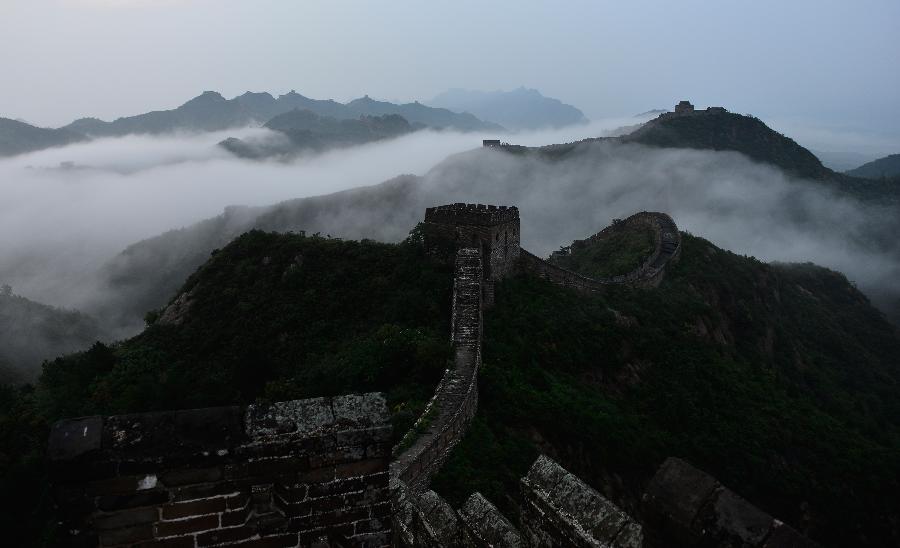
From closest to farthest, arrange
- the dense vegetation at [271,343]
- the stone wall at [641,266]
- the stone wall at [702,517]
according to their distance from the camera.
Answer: the stone wall at [702,517]
the dense vegetation at [271,343]
the stone wall at [641,266]

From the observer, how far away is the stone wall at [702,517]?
10.3 ft

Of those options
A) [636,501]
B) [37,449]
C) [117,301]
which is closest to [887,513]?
[636,501]

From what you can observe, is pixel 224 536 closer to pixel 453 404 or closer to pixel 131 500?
pixel 131 500

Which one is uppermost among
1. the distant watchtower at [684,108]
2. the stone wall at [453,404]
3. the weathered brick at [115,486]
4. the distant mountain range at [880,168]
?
the distant watchtower at [684,108]

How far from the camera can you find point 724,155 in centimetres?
8375

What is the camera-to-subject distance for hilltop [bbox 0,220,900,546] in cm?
1441

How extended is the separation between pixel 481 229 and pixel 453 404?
30.2ft

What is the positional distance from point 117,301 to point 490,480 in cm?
6435

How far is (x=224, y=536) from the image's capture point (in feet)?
13.1

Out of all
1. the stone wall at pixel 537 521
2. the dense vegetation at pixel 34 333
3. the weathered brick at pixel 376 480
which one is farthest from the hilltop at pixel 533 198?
the weathered brick at pixel 376 480

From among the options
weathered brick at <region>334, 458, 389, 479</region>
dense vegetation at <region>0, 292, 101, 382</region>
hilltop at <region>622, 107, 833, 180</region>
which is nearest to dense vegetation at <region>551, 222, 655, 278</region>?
weathered brick at <region>334, 458, 389, 479</region>

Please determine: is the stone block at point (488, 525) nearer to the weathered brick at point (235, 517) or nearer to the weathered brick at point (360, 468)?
the weathered brick at point (360, 468)

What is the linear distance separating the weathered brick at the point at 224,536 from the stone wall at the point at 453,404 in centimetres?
570

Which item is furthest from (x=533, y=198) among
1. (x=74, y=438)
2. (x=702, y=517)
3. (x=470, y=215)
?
(x=74, y=438)
